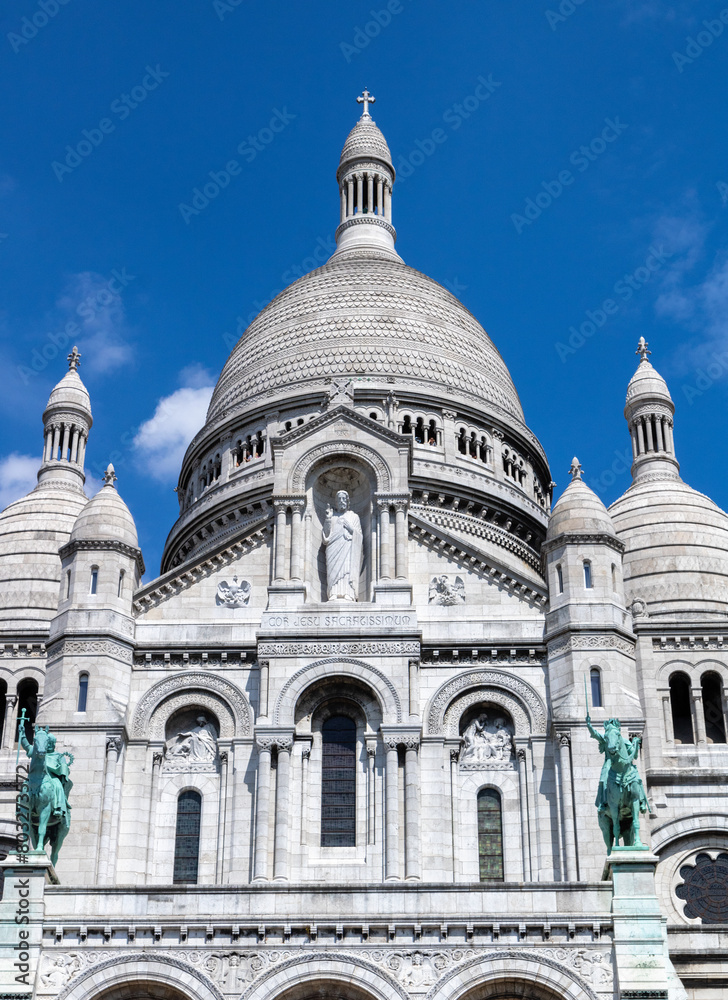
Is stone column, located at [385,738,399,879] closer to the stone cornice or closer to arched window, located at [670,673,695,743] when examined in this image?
the stone cornice

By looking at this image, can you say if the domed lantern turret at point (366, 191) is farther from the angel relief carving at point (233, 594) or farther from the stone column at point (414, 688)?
the stone column at point (414, 688)

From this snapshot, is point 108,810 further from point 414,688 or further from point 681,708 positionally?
point 681,708

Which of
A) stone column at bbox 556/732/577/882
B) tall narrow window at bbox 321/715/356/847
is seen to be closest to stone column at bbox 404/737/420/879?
tall narrow window at bbox 321/715/356/847

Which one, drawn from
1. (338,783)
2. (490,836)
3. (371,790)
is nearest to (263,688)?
(338,783)

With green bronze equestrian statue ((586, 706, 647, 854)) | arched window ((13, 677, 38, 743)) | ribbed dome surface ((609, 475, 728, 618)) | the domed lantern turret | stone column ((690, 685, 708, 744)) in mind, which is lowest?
green bronze equestrian statue ((586, 706, 647, 854))

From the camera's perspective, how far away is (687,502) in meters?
57.9

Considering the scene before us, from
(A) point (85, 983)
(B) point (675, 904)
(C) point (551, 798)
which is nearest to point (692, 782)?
(B) point (675, 904)

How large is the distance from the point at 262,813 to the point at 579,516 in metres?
11.8

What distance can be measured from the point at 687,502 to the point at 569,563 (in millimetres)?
15797

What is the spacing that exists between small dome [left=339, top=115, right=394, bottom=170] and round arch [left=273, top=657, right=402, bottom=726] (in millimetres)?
41501

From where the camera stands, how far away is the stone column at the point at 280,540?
44094mm

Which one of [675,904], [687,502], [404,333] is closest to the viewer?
[675,904]

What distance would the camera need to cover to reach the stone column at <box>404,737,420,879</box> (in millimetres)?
39062

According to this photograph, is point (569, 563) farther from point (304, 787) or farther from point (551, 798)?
point (304, 787)
